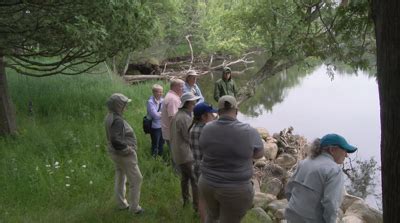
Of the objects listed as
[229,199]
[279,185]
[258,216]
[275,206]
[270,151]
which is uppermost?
[229,199]

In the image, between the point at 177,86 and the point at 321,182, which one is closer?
the point at 321,182

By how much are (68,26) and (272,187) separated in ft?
17.4

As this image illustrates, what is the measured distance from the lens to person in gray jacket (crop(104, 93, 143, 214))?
200 inches

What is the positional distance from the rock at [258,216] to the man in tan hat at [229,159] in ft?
7.85

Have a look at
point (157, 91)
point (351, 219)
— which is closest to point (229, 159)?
point (157, 91)

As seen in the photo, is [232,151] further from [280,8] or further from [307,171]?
[280,8]

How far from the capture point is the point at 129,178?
541cm

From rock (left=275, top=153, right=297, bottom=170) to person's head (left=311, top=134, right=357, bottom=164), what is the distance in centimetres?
805

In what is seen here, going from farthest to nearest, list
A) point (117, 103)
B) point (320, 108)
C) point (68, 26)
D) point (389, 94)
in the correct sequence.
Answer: point (320, 108) → point (68, 26) → point (117, 103) → point (389, 94)

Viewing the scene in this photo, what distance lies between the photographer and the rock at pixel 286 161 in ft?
37.9

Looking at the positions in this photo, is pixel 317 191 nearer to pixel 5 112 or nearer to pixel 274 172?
pixel 5 112

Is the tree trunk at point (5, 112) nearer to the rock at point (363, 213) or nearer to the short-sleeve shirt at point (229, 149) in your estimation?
the short-sleeve shirt at point (229, 149)

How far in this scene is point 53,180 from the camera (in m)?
6.54

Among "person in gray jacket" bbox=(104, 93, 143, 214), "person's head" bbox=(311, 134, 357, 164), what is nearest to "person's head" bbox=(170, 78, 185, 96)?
"person in gray jacket" bbox=(104, 93, 143, 214)
